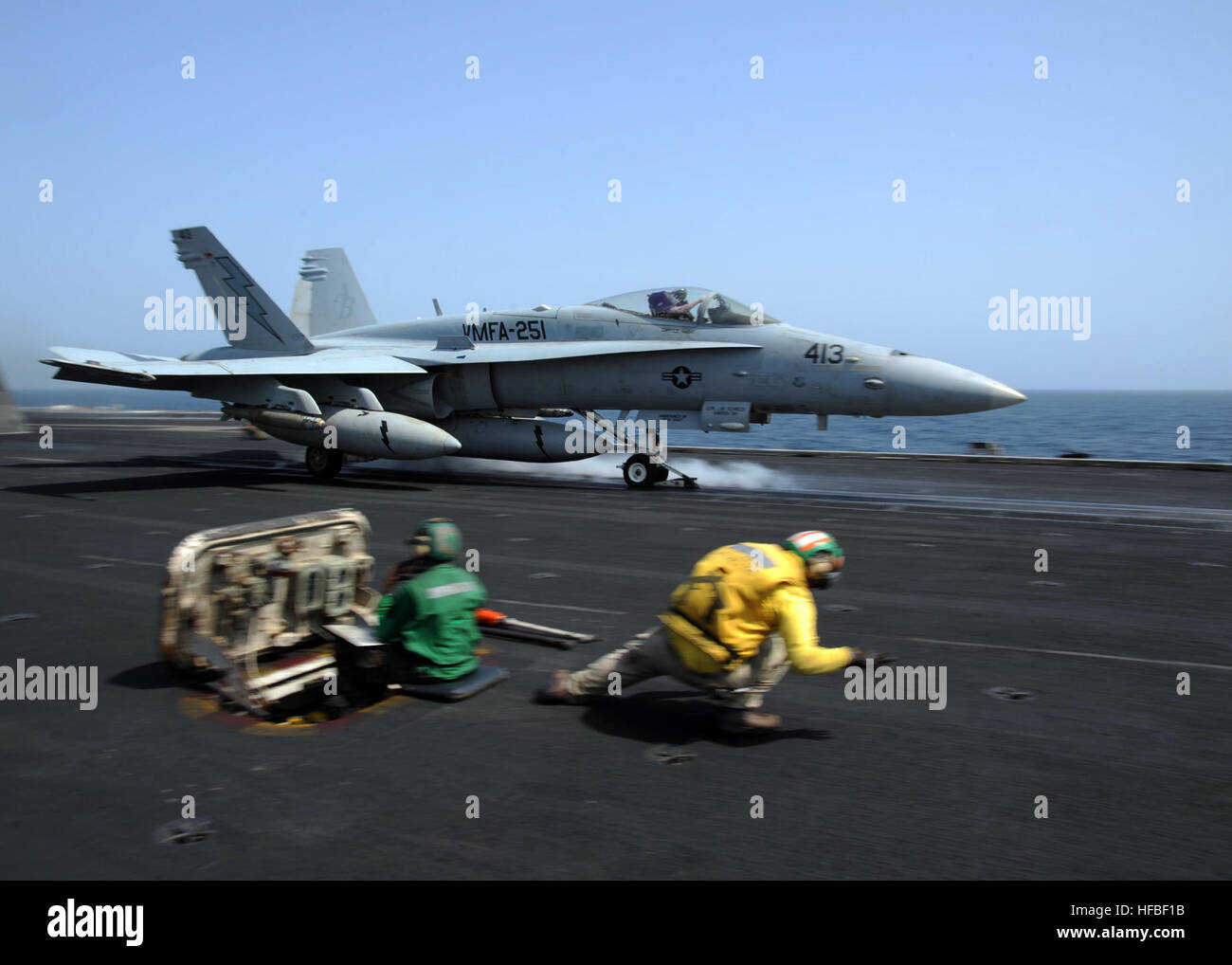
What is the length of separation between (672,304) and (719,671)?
13618mm

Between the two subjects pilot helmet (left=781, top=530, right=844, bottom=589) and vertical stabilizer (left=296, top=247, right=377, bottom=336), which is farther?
vertical stabilizer (left=296, top=247, right=377, bottom=336)

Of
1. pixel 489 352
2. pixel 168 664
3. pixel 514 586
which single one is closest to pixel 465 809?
pixel 168 664

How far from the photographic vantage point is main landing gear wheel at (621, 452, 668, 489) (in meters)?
18.3

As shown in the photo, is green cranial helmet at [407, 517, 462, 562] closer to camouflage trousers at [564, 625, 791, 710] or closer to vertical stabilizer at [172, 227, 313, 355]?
camouflage trousers at [564, 625, 791, 710]

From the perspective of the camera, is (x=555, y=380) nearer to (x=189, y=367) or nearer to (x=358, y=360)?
(x=358, y=360)

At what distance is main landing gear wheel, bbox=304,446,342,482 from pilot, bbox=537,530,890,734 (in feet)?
51.4

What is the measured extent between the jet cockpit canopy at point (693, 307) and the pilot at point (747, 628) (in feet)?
41.8

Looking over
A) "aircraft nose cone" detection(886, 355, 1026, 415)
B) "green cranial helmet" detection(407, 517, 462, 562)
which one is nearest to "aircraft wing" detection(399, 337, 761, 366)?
"aircraft nose cone" detection(886, 355, 1026, 415)

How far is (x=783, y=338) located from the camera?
17.0m
